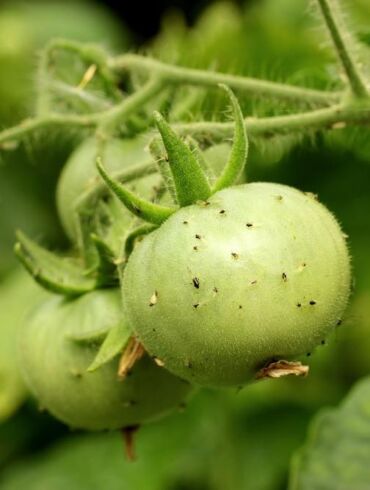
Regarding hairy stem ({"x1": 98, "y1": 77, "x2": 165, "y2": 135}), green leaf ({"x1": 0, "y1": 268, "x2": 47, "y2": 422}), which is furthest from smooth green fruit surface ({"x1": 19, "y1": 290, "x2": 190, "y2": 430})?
green leaf ({"x1": 0, "y1": 268, "x2": 47, "y2": 422})

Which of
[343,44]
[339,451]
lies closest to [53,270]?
[343,44]

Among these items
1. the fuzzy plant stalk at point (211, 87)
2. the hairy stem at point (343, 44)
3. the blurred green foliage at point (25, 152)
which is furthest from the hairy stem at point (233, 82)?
A: the blurred green foliage at point (25, 152)

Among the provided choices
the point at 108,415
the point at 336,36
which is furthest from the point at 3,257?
the point at 336,36

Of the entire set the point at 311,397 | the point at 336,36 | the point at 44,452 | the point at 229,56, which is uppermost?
the point at 336,36

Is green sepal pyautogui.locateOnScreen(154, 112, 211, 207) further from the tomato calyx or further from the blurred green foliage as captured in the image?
the blurred green foliage

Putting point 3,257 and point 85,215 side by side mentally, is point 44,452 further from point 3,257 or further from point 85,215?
point 85,215

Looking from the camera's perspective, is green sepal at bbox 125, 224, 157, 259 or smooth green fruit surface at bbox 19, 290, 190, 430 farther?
smooth green fruit surface at bbox 19, 290, 190, 430
